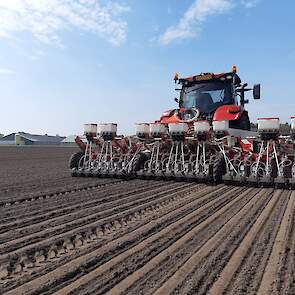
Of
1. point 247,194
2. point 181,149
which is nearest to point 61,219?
point 247,194

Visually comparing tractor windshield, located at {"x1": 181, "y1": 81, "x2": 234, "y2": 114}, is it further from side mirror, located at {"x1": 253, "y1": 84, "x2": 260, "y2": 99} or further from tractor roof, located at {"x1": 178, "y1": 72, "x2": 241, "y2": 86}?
side mirror, located at {"x1": 253, "y1": 84, "x2": 260, "y2": 99}

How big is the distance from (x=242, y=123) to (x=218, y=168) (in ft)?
9.18

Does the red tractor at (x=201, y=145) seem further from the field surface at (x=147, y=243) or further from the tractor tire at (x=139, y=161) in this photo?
the field surface at (x=147, y=243)

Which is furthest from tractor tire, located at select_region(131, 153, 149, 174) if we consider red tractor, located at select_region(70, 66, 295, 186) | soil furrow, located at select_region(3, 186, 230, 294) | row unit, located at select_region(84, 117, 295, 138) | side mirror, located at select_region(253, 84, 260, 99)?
soil furrow, located at select_region(3, 186, 230, 294)

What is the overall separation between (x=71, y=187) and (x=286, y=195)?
4349 millimetres

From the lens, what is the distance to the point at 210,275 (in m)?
3.40

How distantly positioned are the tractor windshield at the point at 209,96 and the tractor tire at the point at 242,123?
0.56m

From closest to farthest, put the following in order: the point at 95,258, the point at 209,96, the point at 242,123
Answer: the point at 95,258, the point at 242,123, the point at 209,96

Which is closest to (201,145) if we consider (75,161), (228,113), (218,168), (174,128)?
(174,128)

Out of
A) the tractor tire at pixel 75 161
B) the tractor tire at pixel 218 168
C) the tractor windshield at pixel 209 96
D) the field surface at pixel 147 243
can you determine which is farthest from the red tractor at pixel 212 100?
the field surface at pixel 147 243

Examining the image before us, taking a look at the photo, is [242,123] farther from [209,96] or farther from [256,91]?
[209,96]

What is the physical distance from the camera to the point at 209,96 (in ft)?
38.9

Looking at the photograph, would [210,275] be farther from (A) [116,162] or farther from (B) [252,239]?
(A) [116,162]

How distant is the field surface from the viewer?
323 cm
